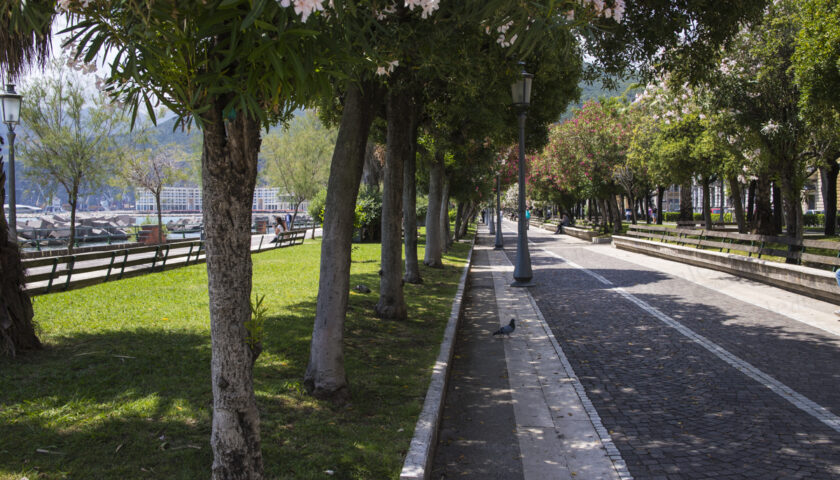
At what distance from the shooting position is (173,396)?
4.97 m

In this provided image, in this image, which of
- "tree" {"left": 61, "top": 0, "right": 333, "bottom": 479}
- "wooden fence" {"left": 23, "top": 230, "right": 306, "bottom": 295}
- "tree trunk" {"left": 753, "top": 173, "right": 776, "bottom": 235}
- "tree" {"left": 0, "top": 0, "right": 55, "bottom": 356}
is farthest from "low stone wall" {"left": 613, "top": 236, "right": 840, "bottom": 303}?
"wooden fence" {"left": 23, "top": 230, "right": 306, "bottom": 295}

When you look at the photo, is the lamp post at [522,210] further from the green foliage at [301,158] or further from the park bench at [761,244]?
the green foliage at [301,158]

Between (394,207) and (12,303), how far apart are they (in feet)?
16.9

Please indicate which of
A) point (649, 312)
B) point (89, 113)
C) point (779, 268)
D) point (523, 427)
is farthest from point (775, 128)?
point (89, 113)

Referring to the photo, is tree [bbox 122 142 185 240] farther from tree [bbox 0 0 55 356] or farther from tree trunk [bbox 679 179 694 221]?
tree trunk [bbox 679 179 694 221]

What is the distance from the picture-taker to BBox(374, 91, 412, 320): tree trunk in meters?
8.67

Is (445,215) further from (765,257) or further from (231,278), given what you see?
(231,278)

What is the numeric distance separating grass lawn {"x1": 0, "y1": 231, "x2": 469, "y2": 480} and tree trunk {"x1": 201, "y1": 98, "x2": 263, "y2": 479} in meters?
0.72

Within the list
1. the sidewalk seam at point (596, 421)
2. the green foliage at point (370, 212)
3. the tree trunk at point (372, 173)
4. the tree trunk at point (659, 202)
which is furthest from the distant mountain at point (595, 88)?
the tree trunk at point (372, 173)

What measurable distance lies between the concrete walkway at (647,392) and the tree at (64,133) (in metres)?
20.6

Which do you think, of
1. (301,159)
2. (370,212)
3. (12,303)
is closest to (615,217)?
(370,212)

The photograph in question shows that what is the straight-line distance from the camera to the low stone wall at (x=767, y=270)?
10727mm

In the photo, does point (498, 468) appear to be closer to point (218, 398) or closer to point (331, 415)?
point (331, 415)

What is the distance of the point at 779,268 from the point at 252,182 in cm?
1303
